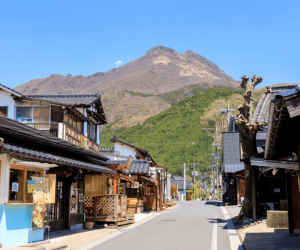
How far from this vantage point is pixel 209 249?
10.5 m

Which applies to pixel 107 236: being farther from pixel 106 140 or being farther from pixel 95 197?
pixel 106 140

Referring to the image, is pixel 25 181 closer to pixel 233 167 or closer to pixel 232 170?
pixel 232 170

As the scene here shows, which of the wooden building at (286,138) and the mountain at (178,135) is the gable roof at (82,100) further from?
the mountain at (178,135)

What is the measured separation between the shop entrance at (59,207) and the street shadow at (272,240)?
312 inches

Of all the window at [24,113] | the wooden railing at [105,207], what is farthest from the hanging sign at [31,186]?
the window at [24,113]

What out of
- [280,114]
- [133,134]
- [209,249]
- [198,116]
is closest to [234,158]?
[209,249]

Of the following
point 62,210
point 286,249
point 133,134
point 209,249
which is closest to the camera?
point 286,249

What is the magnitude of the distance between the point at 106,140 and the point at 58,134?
258ft

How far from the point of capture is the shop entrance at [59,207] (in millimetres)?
14756

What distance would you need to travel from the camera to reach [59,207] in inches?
603

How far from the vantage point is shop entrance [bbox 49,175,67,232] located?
48.4 feet

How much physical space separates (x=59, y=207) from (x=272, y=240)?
8.99m

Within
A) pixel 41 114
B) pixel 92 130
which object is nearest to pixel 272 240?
pixel 41 114

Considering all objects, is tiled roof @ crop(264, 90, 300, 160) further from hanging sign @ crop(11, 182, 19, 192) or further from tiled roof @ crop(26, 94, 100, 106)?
tiled roof @ crop(26, 94, 100, 106)
